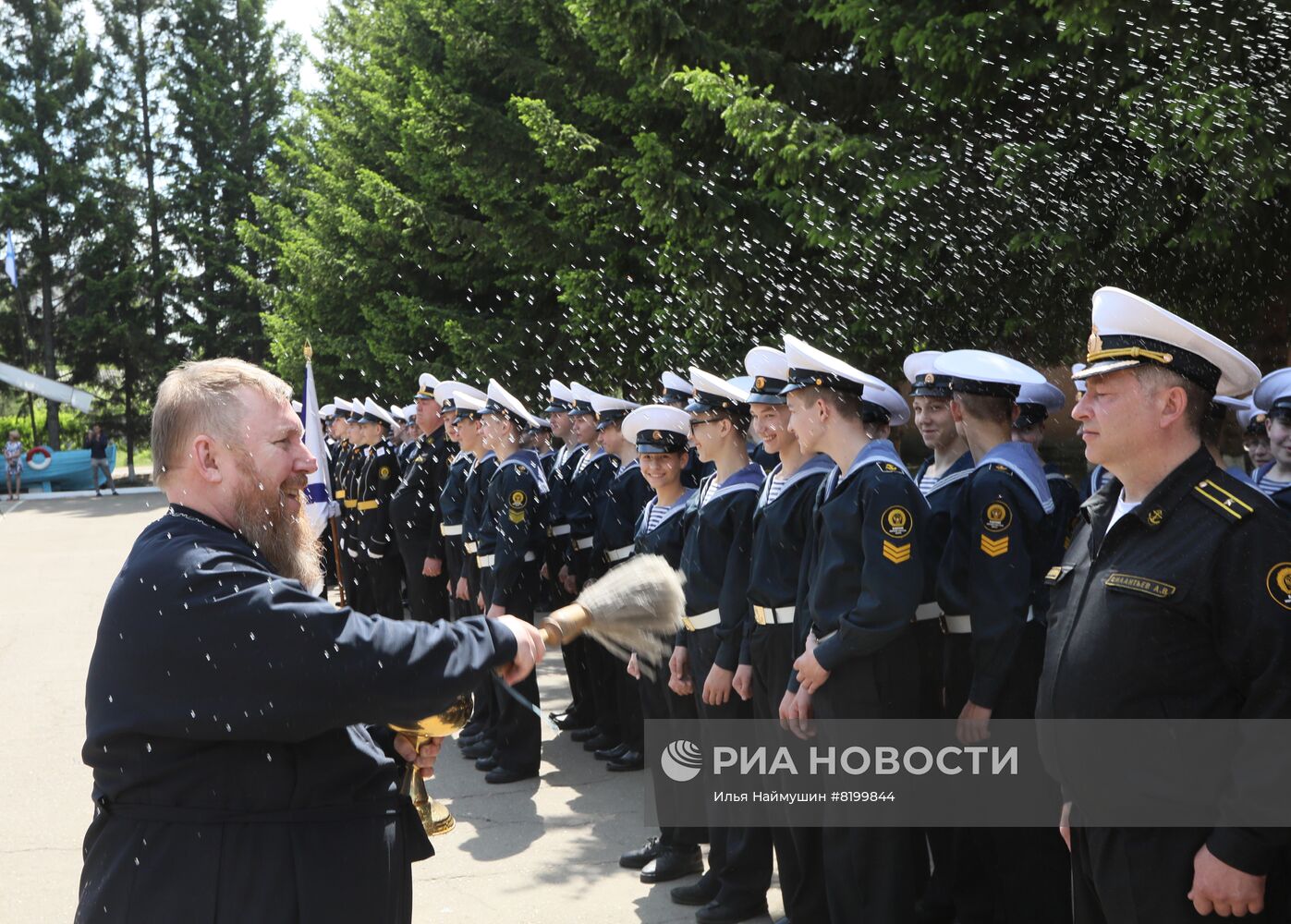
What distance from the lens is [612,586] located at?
3.02 m

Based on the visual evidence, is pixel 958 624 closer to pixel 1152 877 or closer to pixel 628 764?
pixel 1152 877

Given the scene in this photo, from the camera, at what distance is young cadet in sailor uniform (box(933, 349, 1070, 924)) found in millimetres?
4512

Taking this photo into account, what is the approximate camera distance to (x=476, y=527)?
8.61 m

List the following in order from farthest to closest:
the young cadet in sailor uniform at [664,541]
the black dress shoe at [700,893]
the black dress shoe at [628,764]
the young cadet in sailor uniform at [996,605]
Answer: the black dress shoe at [628,764]
the young cadet in sailor uniform at [664,541]
the black dress shoe at [700,893]
the young cadet in sailor uniform at [996,605]

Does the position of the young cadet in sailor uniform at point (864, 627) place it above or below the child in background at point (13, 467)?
above

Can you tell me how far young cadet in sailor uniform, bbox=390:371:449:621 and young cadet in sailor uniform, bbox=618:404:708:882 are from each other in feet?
12.3

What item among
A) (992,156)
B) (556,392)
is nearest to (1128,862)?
(992,156)

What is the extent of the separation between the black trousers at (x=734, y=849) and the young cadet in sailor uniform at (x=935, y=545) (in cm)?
66

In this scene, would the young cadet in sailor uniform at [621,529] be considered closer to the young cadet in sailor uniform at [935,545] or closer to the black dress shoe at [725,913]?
the black dress shoe at [725,913]

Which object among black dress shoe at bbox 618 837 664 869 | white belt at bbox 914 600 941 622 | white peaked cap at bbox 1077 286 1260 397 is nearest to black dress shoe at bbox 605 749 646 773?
black dress shoe at bbox 618 837 664 869

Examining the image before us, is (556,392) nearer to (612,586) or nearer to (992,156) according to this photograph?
(992,156)

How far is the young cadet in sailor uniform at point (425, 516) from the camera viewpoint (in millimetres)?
10234

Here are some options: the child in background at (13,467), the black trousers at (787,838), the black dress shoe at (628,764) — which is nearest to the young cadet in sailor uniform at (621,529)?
the black dress shoe at (628,764)

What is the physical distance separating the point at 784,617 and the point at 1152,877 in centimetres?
210
